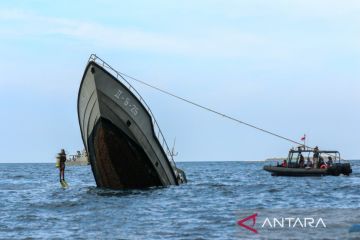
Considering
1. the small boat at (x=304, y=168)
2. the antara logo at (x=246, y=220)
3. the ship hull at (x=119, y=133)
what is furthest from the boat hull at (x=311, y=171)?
the antara logo at (x=246, y=220)

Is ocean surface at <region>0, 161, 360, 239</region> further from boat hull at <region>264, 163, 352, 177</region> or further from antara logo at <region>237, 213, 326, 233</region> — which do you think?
boat hull at <region>264, 163, 352, 177</region>

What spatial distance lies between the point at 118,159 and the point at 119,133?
3.84 ft

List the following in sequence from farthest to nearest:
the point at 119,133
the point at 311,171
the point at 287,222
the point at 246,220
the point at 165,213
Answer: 1. the point at 311,171
2. the point at 119,133
3. the point at 165,213
4. the point at 246,220
5. the point at 287,222

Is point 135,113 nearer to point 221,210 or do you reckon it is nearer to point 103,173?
point 103,173

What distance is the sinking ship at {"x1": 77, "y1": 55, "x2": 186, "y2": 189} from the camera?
26.9 metres

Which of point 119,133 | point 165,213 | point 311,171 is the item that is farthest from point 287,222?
point 311,171

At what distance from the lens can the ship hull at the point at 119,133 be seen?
2692 cm

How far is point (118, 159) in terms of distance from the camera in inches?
1089

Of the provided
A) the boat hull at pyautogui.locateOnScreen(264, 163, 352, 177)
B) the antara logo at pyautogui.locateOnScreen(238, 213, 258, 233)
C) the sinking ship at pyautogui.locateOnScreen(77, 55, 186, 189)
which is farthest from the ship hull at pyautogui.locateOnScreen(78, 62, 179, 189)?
the boat hull at pyautogui.locateOnScreen(264, 163, 352, 177)

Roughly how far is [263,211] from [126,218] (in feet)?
15.0

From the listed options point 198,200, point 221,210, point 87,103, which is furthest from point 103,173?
Answer: point 221,210

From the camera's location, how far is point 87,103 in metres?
28.0

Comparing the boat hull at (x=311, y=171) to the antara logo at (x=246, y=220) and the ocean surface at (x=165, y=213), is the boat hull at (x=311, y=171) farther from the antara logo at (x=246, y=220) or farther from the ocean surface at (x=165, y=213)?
the antara logo at (x=246, y=220)

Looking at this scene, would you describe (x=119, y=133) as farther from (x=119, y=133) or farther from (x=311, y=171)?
(x=311, y=171)
